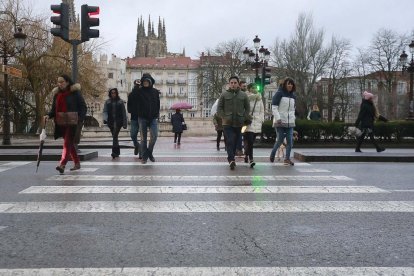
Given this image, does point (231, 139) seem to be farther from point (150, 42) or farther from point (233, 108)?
point (150, 42)

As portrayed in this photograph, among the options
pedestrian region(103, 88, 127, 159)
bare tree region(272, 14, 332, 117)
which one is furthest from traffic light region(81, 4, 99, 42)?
bare tree region(272, 14, 332, 117)

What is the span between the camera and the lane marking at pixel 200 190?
6.32 m

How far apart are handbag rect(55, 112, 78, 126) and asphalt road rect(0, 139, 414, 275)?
108 centimetres

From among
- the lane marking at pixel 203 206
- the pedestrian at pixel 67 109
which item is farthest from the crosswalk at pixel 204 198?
the pedestrian at pixel 67 109

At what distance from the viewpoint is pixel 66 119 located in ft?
28.0

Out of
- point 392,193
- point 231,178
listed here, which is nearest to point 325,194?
point 392,193

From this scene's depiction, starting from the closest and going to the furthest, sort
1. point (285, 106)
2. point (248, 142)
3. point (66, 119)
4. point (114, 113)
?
point (66, 119)
point (248, 142)
point (285, 106)
point (114, 113)

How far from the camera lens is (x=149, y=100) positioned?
1036cm

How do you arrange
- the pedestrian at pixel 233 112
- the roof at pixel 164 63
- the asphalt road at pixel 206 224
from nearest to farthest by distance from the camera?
1. the asphalt road at pixel 206 224
2. the pedestrian at pixel 233 112
3. the roof at pixel 164 63

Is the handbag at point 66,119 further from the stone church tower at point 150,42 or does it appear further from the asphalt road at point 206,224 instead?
the stone church tower at point 150,42

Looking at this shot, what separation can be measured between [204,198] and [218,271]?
2667mm

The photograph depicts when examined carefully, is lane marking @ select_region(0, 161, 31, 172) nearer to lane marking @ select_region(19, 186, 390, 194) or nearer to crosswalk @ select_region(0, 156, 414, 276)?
crosswalk @ select_region(0, 156, 414, 276)

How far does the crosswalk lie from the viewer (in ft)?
10.6

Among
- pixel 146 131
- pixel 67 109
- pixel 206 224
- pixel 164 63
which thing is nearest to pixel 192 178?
pixel 67 109
